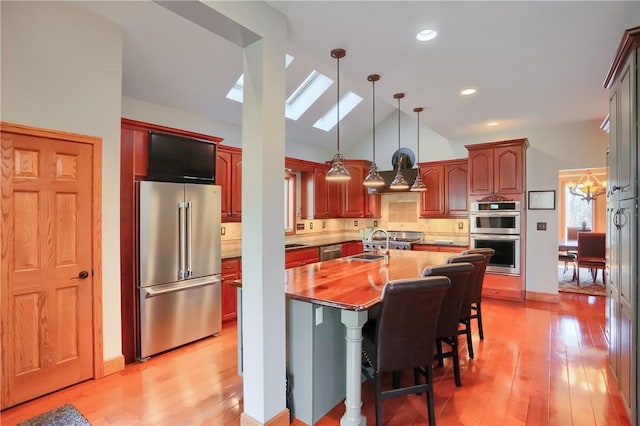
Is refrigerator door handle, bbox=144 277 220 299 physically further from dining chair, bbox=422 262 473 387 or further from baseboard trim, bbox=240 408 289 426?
dining chair, bbox=422 262 473 387

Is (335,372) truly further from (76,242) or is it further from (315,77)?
(315,77)

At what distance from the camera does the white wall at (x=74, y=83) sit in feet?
7.69

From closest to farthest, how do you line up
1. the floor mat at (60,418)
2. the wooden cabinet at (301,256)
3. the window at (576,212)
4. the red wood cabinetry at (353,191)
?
Result: the floor mat at (60,418) → the wooden cabinet at (301,256) → the red wood cabinetry at (353,191) → the window at (576,212)

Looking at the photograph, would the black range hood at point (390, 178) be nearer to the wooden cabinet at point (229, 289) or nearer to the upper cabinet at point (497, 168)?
the upper cabinet at point (497, 168)

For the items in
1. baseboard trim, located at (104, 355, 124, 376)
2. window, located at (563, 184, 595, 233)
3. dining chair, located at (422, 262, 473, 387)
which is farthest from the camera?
window, located at (563, 184, 595, 233)

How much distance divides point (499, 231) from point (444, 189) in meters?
1.26

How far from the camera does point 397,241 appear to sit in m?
6.15

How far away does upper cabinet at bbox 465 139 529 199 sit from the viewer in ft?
16.3

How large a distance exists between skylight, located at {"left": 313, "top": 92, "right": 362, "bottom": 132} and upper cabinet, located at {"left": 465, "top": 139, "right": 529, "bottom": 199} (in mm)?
2177

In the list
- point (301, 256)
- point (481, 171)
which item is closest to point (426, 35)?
point (481, 171)

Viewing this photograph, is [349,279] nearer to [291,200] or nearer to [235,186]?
[235,186]

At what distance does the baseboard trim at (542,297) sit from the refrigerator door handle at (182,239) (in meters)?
5.24

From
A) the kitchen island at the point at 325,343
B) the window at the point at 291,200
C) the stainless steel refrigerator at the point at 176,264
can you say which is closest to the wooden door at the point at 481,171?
the window at the point at 291,200

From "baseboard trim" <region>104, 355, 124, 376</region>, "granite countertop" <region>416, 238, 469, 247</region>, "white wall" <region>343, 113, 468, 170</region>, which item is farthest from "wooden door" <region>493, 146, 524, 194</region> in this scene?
"baseboard trim" <region>104, 355, 124, 376</region>
